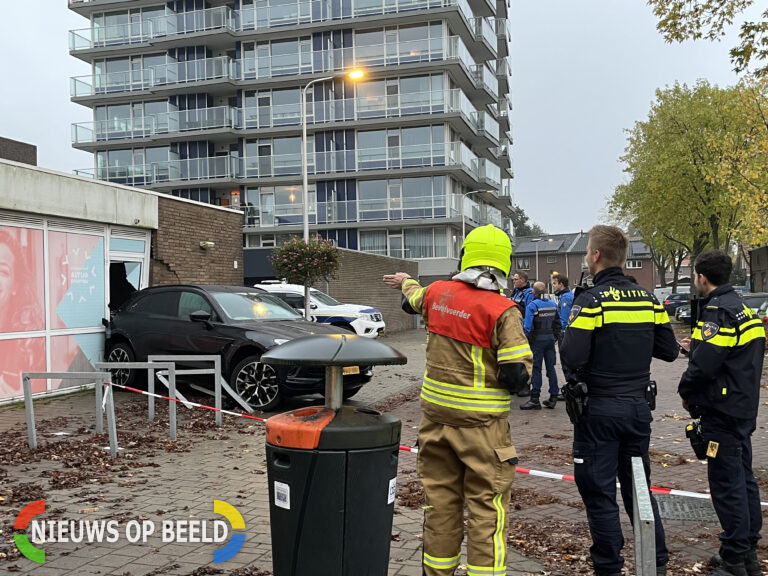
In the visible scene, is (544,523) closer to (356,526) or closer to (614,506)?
(614,506)

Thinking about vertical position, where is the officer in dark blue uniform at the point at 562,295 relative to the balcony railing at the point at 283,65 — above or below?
below

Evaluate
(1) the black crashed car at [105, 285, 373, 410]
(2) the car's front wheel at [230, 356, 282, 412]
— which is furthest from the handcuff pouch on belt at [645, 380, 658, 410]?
(2) the car's front wheel at [230, 356, 282, 412]

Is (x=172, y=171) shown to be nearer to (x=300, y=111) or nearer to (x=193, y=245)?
(x=300, y=111)

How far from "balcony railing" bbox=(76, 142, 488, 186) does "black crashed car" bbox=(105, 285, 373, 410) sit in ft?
104

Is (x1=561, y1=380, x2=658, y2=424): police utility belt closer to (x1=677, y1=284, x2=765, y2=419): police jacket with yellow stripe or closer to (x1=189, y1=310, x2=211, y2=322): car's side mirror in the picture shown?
(x1=677, y1=284, x2=765, y2=419): police jacket with yellow stripe

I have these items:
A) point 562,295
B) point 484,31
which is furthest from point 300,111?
point 562,295

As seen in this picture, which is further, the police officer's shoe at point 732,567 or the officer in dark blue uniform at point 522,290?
the officer in dark blue uniform at point 522,290

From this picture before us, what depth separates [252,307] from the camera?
34.6ft

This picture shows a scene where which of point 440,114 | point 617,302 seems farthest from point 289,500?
point 440,114

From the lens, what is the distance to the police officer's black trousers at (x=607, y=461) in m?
3.74

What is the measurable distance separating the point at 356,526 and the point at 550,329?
24.5 ft

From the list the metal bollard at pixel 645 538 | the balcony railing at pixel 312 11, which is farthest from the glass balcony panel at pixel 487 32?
the metal bollard at pixel 645 538

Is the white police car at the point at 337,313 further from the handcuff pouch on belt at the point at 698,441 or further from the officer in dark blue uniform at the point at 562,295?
the handcuff pouch on belt at the point at 698,441

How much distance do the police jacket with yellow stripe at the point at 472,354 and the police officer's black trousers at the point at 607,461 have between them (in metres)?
0.65
